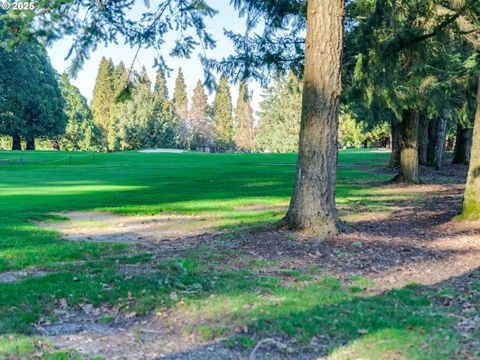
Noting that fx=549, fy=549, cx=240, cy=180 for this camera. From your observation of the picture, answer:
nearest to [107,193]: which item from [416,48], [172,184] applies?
[172,184]

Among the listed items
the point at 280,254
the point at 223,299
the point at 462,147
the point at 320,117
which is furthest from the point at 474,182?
the point at 462,147

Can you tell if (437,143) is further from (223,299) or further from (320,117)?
(223,299)

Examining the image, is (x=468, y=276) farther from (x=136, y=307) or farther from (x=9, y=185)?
(x=9, y=185)

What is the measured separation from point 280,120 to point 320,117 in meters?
80.1

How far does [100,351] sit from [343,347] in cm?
194

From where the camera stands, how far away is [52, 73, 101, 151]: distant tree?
79.5 meters

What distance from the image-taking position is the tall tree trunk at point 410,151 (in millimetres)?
18672

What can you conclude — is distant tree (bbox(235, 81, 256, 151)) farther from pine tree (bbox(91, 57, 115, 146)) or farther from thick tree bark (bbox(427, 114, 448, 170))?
thick tree bark (bbox(427, 114, 448, 170))

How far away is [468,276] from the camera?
6742 mm

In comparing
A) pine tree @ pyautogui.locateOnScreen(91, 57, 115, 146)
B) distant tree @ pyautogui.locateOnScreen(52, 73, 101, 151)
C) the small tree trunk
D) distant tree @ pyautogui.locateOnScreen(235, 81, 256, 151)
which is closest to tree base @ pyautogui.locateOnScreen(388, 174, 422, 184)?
distant tree @ pyautogui.locateOnScreen(52, 73, 101, 151)

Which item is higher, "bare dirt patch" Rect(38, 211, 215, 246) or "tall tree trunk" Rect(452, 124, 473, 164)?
"tall tree trunk" Rect(452, 124, 473, 164)

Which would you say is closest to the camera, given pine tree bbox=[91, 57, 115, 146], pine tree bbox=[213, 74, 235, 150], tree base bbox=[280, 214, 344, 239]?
tree base bbox=[280, 214, 344, 239]

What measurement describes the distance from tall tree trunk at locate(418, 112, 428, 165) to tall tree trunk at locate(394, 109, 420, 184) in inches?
231

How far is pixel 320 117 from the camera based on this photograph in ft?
27.8
